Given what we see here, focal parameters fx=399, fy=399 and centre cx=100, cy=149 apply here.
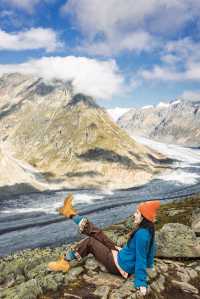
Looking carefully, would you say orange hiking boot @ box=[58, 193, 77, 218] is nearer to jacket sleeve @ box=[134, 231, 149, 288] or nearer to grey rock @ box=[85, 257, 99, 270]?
grey rock @ box=[85, 257, 99, 270]

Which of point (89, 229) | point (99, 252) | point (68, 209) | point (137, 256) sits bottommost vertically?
point (99, 252)

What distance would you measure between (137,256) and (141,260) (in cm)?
22

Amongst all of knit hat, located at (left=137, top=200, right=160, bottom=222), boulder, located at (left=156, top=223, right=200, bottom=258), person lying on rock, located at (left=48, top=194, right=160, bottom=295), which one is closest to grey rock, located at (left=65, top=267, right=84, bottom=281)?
person lying on rock, located at (left=48, top=194, right=160, bottom=295)

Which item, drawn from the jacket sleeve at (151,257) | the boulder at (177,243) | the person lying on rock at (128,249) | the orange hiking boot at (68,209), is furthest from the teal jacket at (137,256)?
the boulder at (177,243)

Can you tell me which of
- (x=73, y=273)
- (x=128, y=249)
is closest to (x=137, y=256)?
(x=128, y=249)

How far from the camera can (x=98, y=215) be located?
156 meters

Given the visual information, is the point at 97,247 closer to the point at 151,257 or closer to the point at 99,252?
the point at 99,252

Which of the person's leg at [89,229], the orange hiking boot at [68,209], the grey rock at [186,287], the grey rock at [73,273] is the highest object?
the orange hiking boot at [68,209]

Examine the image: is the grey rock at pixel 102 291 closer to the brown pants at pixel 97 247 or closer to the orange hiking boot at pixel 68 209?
the brown pants at pixel 97 247

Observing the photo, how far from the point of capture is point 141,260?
51.1ft

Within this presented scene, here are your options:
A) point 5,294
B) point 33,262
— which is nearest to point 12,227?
point 33,262

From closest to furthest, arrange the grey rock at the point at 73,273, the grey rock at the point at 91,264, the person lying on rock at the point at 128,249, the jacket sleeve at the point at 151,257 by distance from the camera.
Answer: the person lying on rock at the point at 128,249 → the jacket sleeve at the point at 151,257 → the grey rock at the point at 73,273 → the grey rock at the point at 91,264

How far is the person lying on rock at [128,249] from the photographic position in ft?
51.3

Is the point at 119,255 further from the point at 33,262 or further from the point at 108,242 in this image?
the point at 33,262
